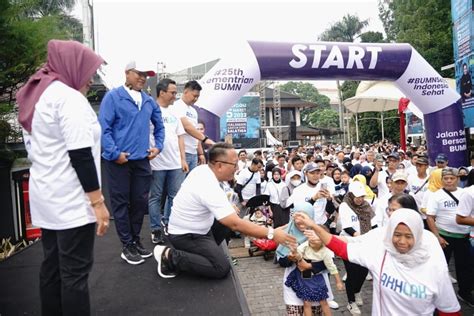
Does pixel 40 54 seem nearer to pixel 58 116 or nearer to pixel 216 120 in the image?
pixel 58 116

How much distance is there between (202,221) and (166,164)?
0.87 metres

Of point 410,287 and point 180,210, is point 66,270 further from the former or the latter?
point 410,287

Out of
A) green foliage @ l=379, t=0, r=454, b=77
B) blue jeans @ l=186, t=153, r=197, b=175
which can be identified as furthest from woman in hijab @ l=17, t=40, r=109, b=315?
green foliage @ l=379, t=0, r=454, b=77

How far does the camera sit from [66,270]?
1658mm

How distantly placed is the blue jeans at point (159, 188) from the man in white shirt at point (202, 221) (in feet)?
2.08

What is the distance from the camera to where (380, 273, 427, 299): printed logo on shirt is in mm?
2109


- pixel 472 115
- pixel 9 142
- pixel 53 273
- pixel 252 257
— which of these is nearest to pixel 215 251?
pixel 53 273

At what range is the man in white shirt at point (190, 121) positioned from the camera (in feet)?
12.3

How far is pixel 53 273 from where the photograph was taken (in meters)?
1.78

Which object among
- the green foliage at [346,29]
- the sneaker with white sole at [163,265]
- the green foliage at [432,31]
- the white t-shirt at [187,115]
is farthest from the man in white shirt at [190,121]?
the green foliage at [346,29]

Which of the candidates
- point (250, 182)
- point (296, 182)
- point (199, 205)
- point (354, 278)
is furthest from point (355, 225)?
point (250, 182)

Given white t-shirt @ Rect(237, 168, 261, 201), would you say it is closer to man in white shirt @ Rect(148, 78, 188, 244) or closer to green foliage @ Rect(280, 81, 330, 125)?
man in white shirt @ Rect(148, 78, 188, 244)

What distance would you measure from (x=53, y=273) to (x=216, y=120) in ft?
16.3

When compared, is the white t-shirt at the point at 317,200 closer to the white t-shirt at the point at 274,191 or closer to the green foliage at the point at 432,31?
the white t-shirt at the point at 274,191
